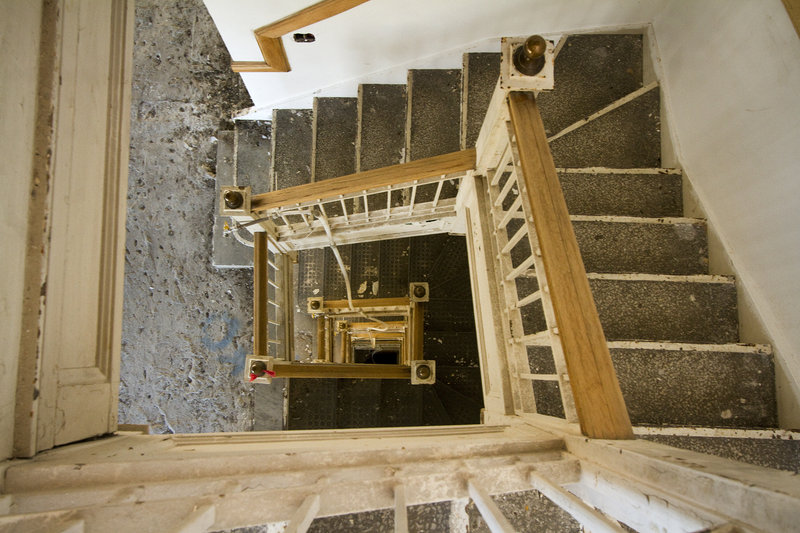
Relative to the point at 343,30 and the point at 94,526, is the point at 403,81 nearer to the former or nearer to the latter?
the point at 343,30

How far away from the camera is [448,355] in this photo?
391 cm

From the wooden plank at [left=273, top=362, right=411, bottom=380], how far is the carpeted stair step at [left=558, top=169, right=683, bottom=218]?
1.76 meters

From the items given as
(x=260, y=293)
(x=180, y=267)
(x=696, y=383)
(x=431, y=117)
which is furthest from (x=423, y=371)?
(x=180, y=267)

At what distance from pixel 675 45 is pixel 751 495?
2748 millimetres

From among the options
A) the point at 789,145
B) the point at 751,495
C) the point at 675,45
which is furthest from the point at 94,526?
the point at 675,45

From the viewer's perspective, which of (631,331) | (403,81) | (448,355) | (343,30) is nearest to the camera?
(631,331)

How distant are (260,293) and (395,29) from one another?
1937 millimetres

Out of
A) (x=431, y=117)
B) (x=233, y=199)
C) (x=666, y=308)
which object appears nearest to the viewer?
(x=666, y=308)

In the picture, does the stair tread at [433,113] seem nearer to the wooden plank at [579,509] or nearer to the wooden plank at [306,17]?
the wooden plank at [306,17]

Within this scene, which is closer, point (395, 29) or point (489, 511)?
point (489, 511)

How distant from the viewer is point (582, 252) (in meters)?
2.11

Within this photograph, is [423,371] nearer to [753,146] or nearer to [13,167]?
[753,146]

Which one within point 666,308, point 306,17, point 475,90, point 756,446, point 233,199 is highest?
point 306,17

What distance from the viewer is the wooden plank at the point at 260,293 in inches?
104
